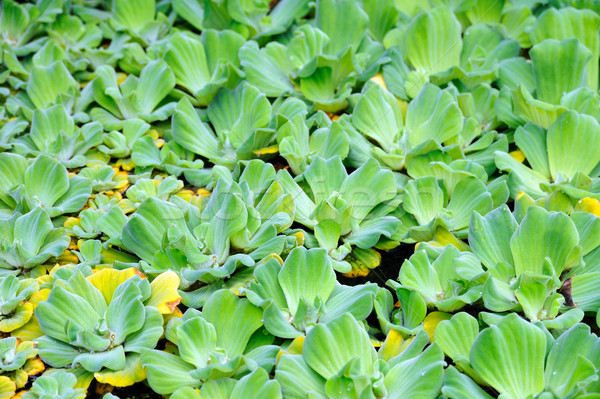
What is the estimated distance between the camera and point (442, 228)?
175 centimetres

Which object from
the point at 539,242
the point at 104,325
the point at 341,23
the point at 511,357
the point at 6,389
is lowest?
the point at 6,389

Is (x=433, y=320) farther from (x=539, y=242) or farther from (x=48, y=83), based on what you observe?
(x=48, y=83)

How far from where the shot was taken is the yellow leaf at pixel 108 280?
A: 1.60m

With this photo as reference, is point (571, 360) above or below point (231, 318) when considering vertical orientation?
above

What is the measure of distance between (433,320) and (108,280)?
80 centimetres

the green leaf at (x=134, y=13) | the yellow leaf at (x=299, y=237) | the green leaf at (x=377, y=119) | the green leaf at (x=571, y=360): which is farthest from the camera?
the green leaf at (x=134, y=13)

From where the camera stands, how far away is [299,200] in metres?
1.82

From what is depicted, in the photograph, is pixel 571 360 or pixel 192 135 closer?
pixel 571 360

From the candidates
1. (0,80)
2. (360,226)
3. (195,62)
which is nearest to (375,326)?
(360,226)

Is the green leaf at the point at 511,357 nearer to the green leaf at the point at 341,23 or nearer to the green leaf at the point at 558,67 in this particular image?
the green leaf at the point at 558,67

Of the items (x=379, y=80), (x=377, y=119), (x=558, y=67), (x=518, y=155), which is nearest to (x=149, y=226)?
(x=377, y=119)

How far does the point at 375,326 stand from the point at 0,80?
1.69 metres

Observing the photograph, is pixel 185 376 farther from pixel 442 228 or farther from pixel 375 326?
pixel 442 228

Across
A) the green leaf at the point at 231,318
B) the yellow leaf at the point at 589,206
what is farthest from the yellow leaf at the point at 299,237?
the yellow leaf at the point at 589,206
